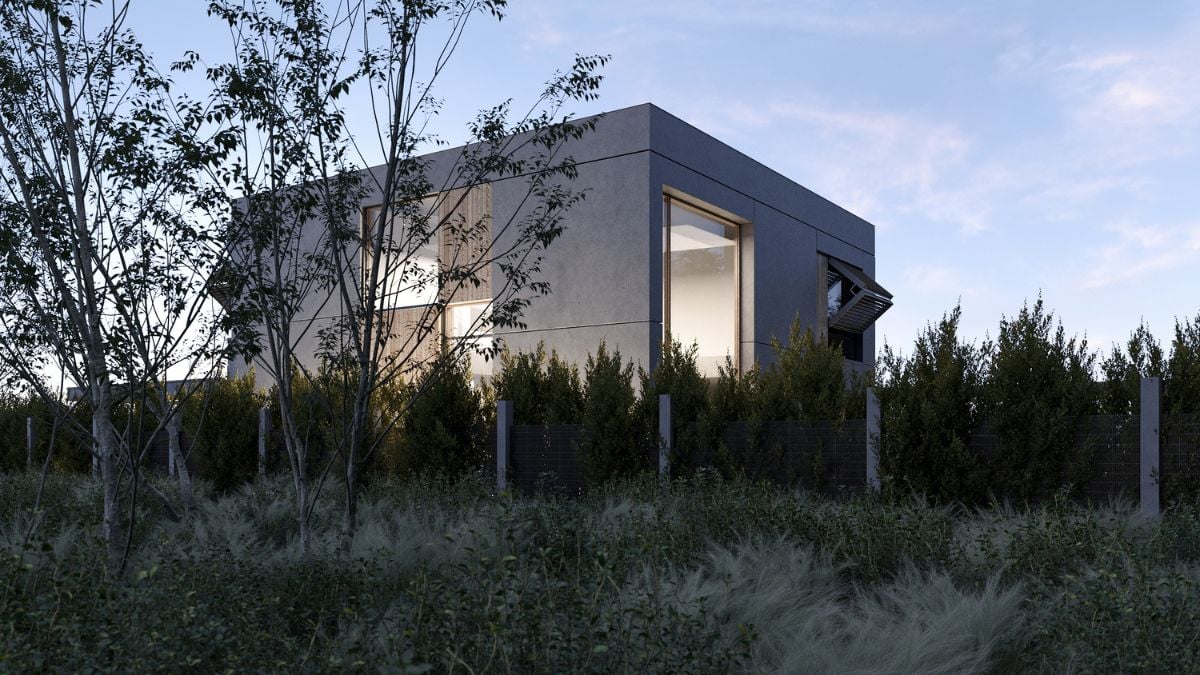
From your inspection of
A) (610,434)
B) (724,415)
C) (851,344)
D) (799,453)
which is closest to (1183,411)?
(799,453)

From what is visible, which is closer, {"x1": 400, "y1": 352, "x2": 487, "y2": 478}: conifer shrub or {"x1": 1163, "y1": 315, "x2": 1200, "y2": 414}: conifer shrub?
{"x1": 1163, "y1": 315, "x2": 1200, "y2": 414}: conifer shrub

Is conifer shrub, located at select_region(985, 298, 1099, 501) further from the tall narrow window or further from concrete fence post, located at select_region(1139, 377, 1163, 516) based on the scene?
Result: the tall narrow window

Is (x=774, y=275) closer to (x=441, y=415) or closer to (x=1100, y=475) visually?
(x=441, y=415)

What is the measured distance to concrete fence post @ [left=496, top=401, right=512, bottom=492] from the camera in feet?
42.0

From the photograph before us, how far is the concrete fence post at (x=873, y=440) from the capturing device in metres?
9.95

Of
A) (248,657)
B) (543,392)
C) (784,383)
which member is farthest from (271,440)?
(248,657)

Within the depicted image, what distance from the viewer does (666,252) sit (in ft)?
53.6

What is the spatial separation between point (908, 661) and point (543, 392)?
30.4 ft

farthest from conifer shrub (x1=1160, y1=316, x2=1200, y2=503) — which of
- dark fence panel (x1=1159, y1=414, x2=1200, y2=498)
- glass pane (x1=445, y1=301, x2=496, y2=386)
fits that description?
glass pane (x1=445, y1=301, x2=496, y2=386)

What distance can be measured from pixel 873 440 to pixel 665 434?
263 cm

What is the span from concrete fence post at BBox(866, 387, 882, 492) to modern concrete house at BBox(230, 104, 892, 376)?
5.22 metres

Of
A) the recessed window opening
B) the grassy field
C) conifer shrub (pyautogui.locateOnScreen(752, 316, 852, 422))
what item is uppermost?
the recessed window opening

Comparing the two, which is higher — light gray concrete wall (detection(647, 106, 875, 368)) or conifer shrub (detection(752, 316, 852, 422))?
light gray concrete wall (detection(647, 106, 875, 368))

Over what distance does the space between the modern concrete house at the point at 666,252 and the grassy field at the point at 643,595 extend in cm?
713
